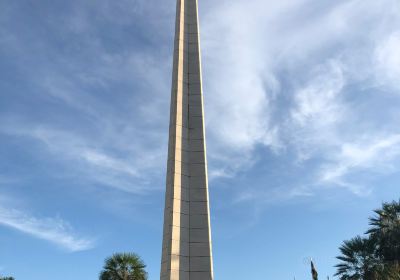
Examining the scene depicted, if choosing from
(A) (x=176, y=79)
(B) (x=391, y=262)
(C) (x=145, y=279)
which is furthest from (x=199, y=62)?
(B) (x=391, y=262)

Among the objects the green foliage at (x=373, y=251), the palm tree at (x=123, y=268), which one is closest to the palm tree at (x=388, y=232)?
the green foliage at (x=373, y=251)

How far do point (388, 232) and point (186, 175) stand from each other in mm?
27900

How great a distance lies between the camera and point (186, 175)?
705 inches

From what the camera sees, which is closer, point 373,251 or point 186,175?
point 186,175

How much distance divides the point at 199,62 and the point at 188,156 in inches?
193

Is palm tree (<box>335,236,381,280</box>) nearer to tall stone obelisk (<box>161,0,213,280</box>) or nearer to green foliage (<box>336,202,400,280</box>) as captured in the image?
green foliage (<box>336,202,400,280</box>)

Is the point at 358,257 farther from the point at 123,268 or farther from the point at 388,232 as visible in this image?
the point at 123,268

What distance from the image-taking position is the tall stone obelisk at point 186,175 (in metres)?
16.2

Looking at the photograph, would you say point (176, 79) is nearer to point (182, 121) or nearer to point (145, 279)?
point (182, 121)

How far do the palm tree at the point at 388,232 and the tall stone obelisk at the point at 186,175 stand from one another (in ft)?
83.4

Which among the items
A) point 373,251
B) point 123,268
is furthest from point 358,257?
point 123,268

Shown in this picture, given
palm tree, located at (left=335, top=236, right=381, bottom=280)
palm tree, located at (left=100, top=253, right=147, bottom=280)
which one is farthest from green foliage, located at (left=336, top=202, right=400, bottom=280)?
palm tree, located at (left=100, top=253, right=147, bottom=280)

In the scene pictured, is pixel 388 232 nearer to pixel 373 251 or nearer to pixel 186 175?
pixel 373 251

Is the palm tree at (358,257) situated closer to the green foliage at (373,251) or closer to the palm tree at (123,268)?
the green foliage at (373,251)
